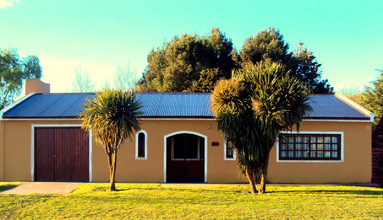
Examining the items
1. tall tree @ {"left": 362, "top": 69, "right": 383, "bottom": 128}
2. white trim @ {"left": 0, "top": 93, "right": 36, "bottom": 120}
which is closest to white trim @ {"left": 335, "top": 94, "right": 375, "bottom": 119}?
tall tree @ {"left": 362, "top": 69, "right": 383, "bottom": 128}

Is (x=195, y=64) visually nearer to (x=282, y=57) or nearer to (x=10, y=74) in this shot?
(x=282, y=57)

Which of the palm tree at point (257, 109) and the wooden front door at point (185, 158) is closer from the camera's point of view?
the palm tree at point (257, 109)

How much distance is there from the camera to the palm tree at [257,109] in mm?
9258

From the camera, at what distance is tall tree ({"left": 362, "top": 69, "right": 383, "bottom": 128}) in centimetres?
1796

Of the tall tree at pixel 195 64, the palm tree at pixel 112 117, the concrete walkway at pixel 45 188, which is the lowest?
the concrete walkway at pixel 45 188

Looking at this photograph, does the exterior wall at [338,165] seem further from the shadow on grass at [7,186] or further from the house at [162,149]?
the shadow on grass at [7,186]

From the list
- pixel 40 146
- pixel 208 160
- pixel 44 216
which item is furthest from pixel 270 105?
pixel 40 146

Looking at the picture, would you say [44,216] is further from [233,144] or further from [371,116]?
[371,116]

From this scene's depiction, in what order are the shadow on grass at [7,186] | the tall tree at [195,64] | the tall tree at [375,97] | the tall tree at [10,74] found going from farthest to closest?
the tall tree at [10,74] → the tall tree at [195,64] → the tall tree at [375,97] → the shadow on grass at [7,186]

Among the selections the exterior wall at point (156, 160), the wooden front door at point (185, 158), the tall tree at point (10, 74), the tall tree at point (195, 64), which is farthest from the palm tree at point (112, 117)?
the tall tree at point (10, 74)

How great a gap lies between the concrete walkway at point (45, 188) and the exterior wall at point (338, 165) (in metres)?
8.08

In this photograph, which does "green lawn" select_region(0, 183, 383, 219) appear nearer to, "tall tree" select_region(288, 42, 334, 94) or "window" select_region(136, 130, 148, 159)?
"window" select_region(136, 130, 148, 159)

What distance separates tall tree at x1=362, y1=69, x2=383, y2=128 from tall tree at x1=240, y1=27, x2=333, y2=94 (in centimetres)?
739

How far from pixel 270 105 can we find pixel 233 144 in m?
1.85
